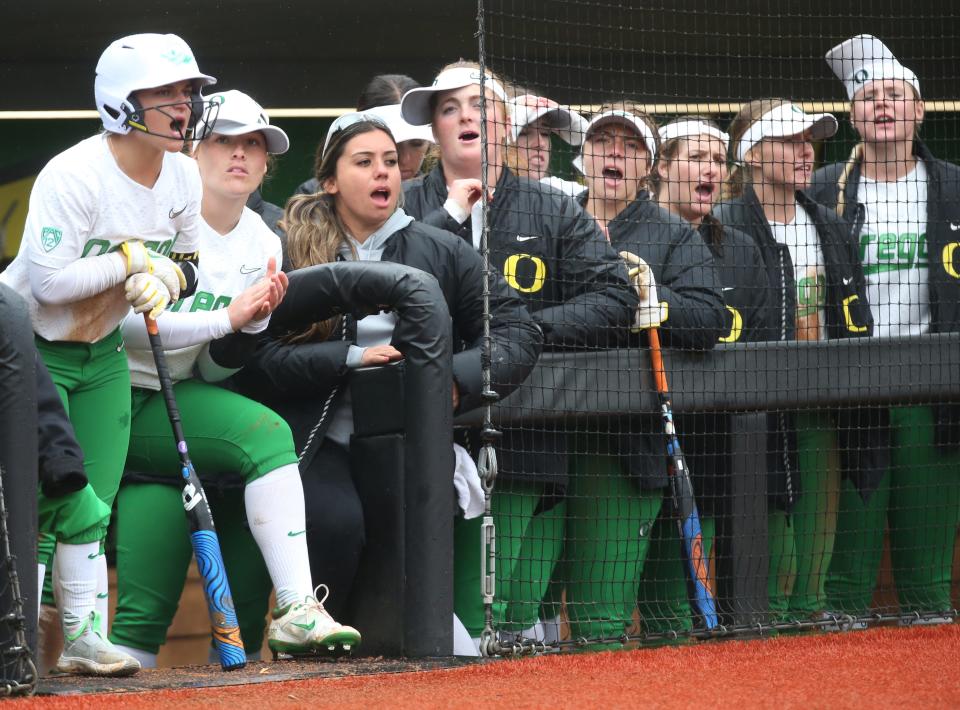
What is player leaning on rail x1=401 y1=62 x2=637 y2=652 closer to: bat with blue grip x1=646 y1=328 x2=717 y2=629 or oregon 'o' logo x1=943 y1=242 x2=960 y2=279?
bat with blue grip x1=646 y1=328 x2=717 y2=629

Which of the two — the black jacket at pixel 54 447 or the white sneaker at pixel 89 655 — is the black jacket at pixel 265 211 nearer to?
the black jacket at pixel 54 447

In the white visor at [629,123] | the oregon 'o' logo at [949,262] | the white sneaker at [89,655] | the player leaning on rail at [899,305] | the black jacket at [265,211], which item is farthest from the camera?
the oregon 'o' logo at [949,262]

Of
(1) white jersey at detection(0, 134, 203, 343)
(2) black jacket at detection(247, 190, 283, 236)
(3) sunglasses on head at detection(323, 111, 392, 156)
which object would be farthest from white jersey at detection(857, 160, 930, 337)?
(1) white jersey at detection(0, 134, 203, 343)

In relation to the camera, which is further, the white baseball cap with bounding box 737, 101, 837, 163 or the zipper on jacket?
the white baseball cap with bounding box 737, 101, 837, 163

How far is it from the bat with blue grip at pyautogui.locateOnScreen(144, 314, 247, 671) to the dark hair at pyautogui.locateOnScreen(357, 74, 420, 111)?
1.83 m

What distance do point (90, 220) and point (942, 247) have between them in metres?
3.10

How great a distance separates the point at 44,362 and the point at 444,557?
115 centimetres

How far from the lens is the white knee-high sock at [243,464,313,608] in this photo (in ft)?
12.5

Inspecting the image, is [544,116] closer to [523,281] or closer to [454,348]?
[523,281]

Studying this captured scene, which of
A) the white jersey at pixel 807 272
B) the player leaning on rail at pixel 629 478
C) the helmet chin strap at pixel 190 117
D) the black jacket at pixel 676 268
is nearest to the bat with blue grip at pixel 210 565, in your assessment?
the helmet chin strap at pixel 190 117

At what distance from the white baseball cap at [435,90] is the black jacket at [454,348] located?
21.6 inches

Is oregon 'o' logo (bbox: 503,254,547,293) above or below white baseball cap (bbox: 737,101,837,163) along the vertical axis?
below

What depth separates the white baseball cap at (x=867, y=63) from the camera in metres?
5.46

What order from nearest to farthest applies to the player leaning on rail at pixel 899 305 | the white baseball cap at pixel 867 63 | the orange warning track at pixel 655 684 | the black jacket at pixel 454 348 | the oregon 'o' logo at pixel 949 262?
the orange warning track at pixel 655 684 < the black jacket at pixel 454 348 < the player leaning on rail at pixel 899 305 < the oregon 'o' logo at pixel 949 262 < the white baseball cap at pixel 867 63
